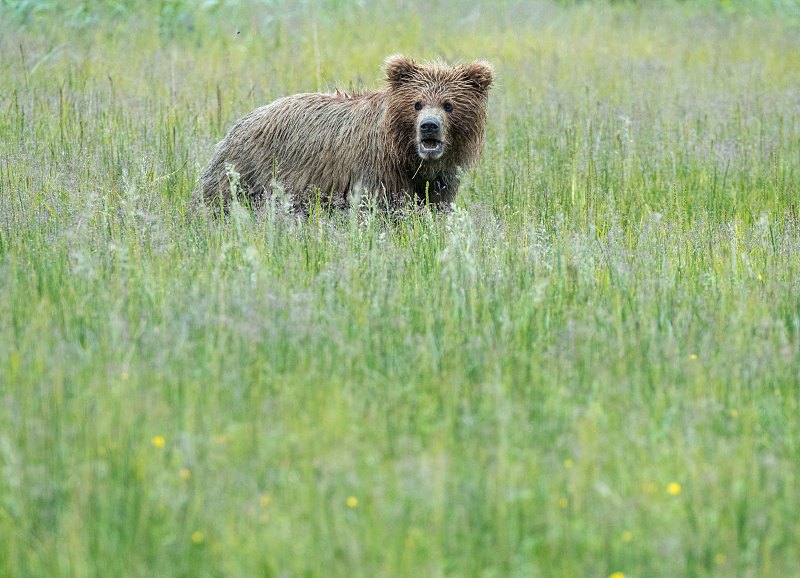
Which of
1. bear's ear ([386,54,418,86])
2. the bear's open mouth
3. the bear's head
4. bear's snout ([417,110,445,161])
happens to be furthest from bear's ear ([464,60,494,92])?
the bear's open mouth

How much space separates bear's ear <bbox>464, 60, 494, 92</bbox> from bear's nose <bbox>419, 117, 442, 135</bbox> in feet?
1.90

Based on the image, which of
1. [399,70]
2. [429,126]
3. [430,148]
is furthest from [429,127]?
[399,70]

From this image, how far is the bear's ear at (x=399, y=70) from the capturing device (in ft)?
24.2

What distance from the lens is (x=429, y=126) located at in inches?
281

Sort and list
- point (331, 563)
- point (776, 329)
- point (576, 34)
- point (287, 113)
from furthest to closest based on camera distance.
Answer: point (576, 34) → point (287, 113) → point (776, 329) → point (331, 563)

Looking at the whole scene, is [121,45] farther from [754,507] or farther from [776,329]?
[754,507]

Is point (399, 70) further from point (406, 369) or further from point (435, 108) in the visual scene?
point (406, 369)

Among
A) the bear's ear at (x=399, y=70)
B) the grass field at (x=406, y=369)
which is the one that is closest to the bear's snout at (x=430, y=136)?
the bear's ear at (x=399, y=70)

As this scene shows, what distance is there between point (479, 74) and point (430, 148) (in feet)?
2.37

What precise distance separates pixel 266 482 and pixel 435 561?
0.70 m

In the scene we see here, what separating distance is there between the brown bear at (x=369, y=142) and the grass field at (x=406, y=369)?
1.35 ft

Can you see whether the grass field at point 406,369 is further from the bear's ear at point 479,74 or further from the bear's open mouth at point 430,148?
the bear's ear at point 479,74

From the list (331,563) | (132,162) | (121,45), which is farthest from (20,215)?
(121,45)

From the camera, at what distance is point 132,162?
8.06 meters
